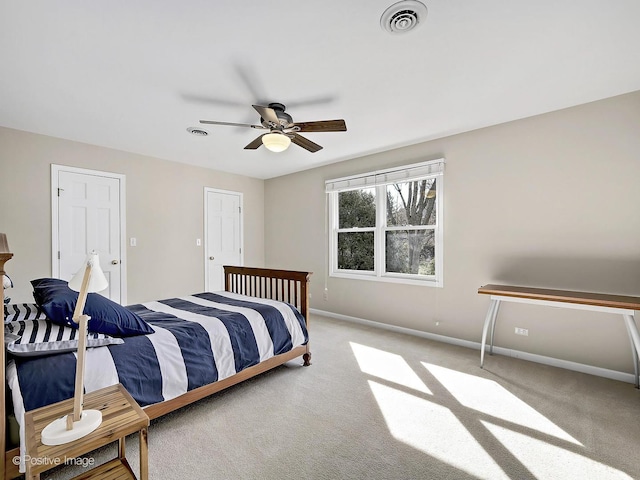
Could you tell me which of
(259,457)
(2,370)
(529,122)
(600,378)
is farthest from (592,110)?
(2,370)

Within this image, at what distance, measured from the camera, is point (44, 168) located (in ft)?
11.6

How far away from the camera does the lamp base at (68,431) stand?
3.71 ft

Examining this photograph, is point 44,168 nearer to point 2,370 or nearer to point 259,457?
point 2,370

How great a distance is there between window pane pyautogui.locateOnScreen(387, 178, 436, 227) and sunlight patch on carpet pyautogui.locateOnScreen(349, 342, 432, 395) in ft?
5.58

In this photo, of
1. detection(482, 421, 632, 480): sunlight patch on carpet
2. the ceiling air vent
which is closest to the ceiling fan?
the ceiling air vent

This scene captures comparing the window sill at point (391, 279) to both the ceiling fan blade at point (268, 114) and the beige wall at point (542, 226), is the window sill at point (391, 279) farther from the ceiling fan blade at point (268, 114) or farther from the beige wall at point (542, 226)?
the ceiling fan blade at point (268, 114)

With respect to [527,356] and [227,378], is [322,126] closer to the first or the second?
[227,378]

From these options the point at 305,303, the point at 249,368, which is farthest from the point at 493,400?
the point at 249,368

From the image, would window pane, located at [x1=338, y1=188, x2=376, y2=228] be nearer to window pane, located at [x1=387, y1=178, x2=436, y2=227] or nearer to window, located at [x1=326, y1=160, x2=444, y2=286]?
window, located at [x1=326, y1=160, x2=444, y2=286]

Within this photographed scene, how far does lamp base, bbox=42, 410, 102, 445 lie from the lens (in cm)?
113

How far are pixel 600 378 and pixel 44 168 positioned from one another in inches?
237

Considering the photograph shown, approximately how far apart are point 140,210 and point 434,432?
4.31 meters

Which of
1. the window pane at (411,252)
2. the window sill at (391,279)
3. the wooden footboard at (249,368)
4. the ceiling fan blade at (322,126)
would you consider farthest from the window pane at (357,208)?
the ceiling fan blade at (322,126)

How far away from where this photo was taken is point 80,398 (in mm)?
1230
